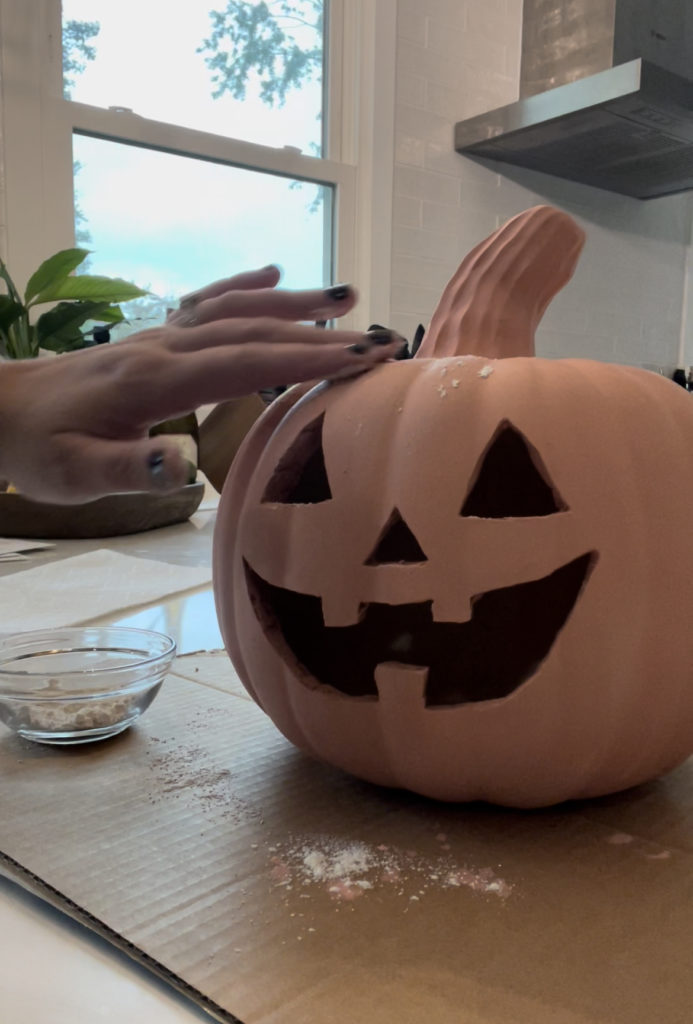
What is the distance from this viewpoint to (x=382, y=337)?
511 mm

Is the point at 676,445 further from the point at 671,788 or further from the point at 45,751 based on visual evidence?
the point at 45,751

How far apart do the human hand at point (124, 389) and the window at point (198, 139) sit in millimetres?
1466

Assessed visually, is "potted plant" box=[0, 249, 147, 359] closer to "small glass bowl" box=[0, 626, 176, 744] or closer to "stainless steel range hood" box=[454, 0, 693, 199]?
"small glass bowl" box=[0, 626, 176, 744]

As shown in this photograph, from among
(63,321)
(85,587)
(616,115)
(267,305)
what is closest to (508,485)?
(267,305)

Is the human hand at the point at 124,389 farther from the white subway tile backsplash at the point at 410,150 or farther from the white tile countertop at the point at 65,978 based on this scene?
the white subway tile backsplash at the point at 410,150

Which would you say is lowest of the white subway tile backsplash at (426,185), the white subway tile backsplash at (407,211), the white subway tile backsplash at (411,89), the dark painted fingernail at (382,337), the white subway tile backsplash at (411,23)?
the dark painted fingernail at (382,337)

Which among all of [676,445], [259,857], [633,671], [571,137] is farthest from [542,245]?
[571,137]

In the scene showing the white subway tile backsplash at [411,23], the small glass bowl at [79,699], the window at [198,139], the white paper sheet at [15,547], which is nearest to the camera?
the small glass bowl at [79,699]

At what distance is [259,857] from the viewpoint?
41cm

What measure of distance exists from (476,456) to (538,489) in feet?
0.18

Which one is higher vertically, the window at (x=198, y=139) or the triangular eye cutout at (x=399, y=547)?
the window at (x=198, y=139)

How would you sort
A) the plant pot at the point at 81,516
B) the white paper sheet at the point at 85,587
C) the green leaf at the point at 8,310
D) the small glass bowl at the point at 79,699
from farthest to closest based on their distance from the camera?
the green leaf at the point at 8,310
the plant pot at the point at 81,516
the white paper sheet at the point at 85,587
the small glass bowl at the point at 79,699

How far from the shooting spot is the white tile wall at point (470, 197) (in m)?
2.29

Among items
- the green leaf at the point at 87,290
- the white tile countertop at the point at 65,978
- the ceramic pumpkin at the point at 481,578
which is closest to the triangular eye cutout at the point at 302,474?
the ceramic pumpkin at the point at 481,578
